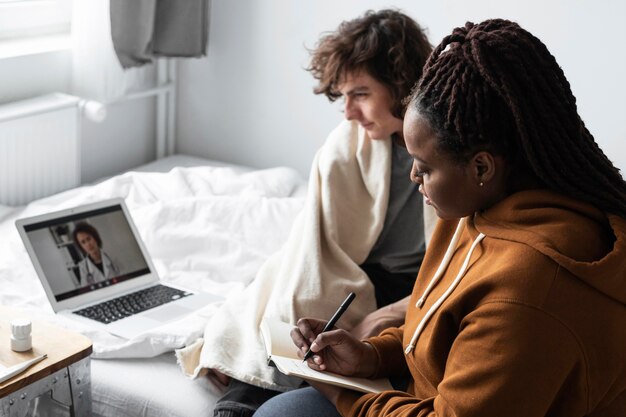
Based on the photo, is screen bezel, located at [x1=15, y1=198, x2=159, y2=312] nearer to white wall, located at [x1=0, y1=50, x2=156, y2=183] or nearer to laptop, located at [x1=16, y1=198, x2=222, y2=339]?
laptop, located at [x1=16, y1=198, x2=222, y2=339]

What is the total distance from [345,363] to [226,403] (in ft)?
1.00

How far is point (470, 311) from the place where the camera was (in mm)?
1124

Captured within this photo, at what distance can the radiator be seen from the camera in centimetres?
260

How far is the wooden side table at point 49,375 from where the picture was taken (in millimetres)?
1393

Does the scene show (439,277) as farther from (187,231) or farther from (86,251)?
(187,231)

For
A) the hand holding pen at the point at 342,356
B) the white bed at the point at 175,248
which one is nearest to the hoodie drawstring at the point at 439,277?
the hand holding pen at the point at 342,356

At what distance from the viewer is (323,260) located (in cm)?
183

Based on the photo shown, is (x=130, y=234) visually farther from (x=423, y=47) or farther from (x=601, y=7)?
(x=601, y=7)

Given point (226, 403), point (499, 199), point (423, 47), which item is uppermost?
point (423, 47)

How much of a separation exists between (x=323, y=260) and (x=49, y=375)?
62 cm

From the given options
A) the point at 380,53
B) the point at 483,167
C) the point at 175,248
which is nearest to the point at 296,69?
the point at 175,248

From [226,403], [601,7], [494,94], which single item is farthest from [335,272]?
[601,7]

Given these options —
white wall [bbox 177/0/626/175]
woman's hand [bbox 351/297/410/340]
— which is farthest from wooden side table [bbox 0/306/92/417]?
white wall [bbox 177/0/626/175]

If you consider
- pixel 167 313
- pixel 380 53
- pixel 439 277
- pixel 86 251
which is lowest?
pixel 167 313
